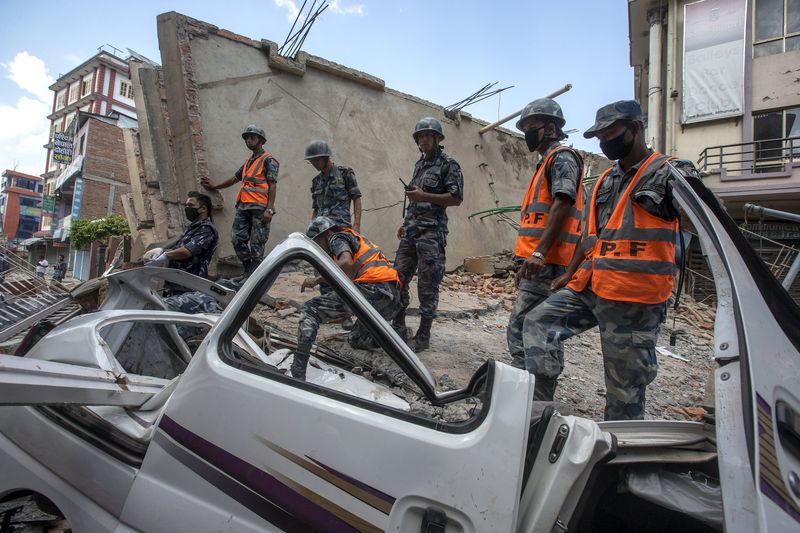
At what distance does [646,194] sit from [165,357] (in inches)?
100

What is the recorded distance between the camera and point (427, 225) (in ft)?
12.5

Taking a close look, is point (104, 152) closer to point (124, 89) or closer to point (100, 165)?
point (100, 165)

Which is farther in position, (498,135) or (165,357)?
(498,135)

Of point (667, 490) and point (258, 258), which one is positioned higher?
point (258, 258)

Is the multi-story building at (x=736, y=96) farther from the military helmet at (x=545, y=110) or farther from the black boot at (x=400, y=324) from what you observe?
the black boot at (x=400, y=324)

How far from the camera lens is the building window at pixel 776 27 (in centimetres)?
1128

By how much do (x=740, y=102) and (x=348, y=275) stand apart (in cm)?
1356

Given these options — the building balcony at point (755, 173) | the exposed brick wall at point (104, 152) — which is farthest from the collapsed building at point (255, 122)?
the exposed brick wall at point (104, 152)

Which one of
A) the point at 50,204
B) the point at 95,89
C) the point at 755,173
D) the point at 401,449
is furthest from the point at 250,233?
the point at 95,89

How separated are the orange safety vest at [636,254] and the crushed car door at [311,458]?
Result: 1.15 meters

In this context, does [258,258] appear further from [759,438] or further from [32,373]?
[759,438]

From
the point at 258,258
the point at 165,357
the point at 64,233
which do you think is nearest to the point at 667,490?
the point at 165,357

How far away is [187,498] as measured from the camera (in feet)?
3.85

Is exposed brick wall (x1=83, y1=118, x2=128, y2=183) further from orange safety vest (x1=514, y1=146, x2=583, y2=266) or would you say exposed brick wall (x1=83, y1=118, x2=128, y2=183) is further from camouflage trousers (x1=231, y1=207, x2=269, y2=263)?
orange safety vest (x1=514, y1=146, x2=583, y2=266)
